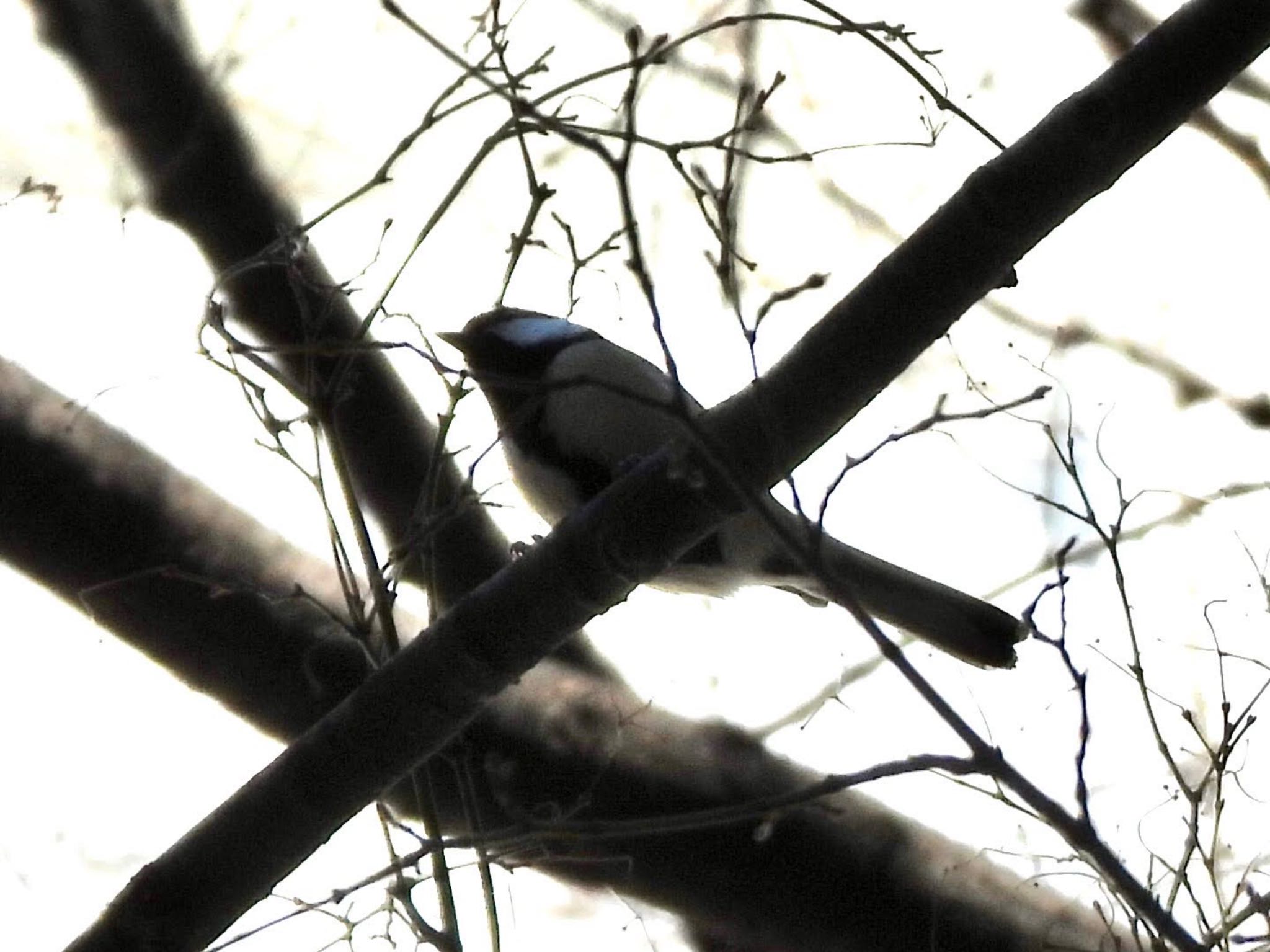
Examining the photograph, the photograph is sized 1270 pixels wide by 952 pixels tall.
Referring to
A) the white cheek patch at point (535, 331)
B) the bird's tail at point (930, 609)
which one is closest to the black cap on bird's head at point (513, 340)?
the white cheek patch at point (535, 331)

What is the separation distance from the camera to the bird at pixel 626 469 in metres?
2.08

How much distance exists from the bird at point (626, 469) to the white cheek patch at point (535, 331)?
0.10ft

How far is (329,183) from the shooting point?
2.29 m

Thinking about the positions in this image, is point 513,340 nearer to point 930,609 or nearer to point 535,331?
point 535,331

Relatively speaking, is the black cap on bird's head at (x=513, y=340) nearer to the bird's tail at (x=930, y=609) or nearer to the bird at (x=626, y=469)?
the bird at (x=626, y=469)

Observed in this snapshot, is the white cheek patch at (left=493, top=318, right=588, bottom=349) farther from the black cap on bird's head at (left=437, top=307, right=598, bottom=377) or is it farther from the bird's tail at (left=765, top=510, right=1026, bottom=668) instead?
the bird's tail at (left=765, top=510, right=1026, bottom=668)

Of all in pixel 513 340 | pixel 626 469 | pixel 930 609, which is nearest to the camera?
pixel 626 469

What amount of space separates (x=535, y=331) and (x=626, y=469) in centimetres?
55

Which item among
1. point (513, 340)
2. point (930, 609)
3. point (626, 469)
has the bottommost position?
point (930, 609)

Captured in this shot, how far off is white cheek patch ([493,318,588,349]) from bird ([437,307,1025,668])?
0.03 m

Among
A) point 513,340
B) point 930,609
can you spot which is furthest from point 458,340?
point 930,609

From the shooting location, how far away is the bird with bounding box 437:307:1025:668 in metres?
2.08

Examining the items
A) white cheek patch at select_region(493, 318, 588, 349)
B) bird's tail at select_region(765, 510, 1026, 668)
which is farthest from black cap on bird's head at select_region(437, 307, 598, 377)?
bird's tail at select_region(765, 510, 1026, 668)

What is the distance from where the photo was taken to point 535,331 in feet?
7.90
